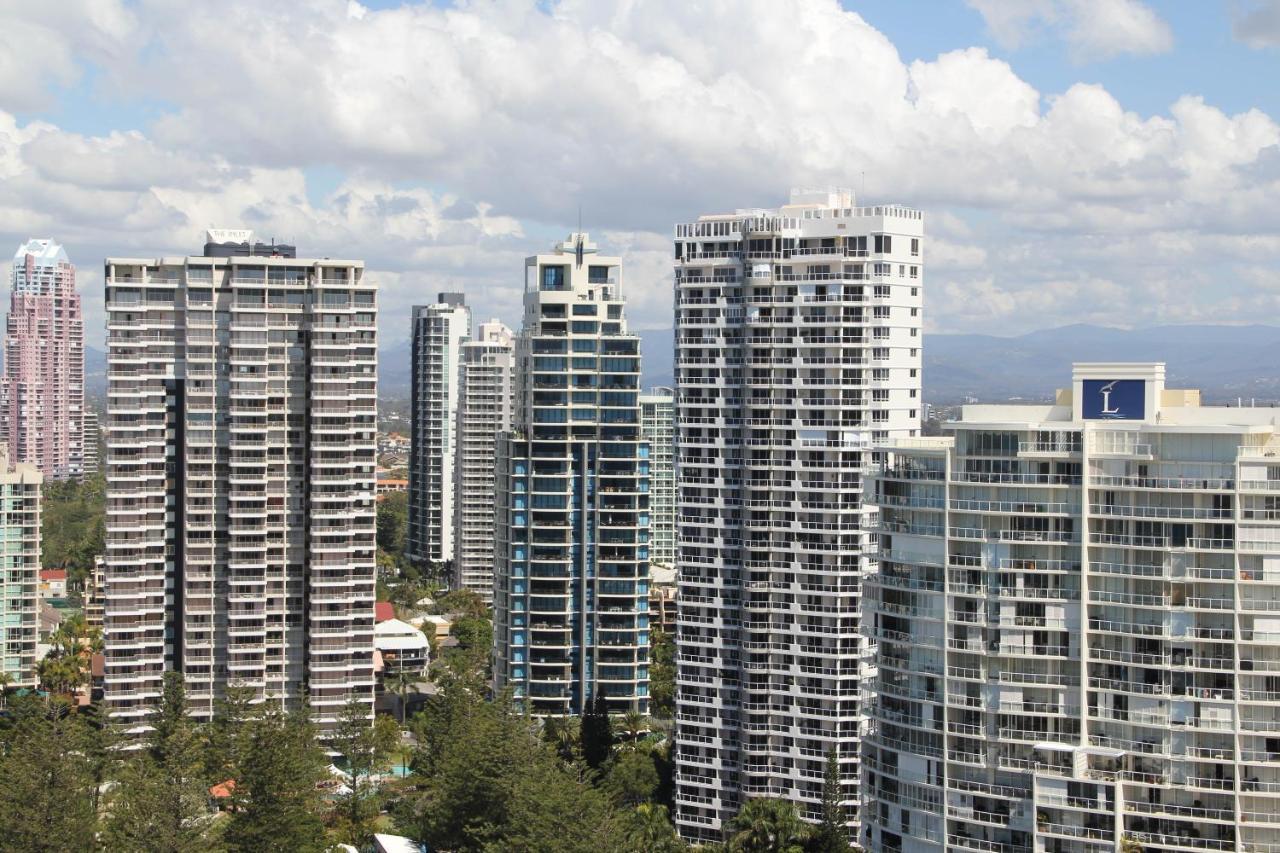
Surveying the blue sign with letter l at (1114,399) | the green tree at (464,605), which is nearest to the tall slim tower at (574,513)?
the blue sign with letter l at (1114,399)

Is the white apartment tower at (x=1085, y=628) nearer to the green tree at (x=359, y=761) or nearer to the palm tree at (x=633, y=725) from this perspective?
the green tree at (x=359, y=761)

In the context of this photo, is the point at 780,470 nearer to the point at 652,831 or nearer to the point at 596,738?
the point at 652,831

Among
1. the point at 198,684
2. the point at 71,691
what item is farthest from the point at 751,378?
the point at 71,691

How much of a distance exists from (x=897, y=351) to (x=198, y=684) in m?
44.0

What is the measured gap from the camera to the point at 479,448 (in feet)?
513

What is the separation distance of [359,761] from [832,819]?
28.3 meters

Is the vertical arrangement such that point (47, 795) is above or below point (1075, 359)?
below

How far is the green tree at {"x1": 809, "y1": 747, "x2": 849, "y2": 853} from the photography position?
66.3 m

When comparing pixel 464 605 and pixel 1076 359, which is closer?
pixel 1076 359

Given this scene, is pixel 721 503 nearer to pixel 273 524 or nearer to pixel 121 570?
pixel 273 524

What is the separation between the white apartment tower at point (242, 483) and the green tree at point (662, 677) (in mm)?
26154

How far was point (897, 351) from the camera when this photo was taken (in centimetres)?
7394

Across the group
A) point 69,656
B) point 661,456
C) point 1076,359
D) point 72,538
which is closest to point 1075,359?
point 1076,359

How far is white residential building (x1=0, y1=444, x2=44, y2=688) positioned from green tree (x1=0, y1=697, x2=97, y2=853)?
29199 millimetres
